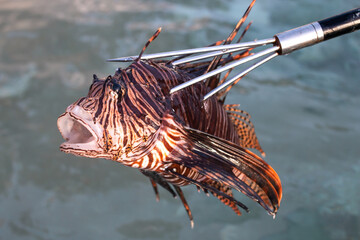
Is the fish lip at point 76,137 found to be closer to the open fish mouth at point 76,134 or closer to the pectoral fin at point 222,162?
the open fish mouth at point 76,134

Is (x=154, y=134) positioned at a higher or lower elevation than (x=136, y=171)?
lower

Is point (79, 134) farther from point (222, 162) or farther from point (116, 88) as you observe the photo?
point (222, 162)

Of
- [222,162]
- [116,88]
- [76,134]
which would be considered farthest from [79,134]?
[222,162]

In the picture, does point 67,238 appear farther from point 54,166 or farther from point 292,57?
point 292,57

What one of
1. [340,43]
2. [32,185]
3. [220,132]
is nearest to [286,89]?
[340,43]

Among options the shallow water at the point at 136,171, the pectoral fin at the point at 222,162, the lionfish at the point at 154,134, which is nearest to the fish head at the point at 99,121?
the lionfish at the point at 154,134

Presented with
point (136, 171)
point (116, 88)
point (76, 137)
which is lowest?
point (76, 137)

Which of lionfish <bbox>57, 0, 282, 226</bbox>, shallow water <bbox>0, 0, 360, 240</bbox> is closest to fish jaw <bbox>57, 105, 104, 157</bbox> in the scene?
lionfish <bbox>57, 0, 282, 226</bbox>
